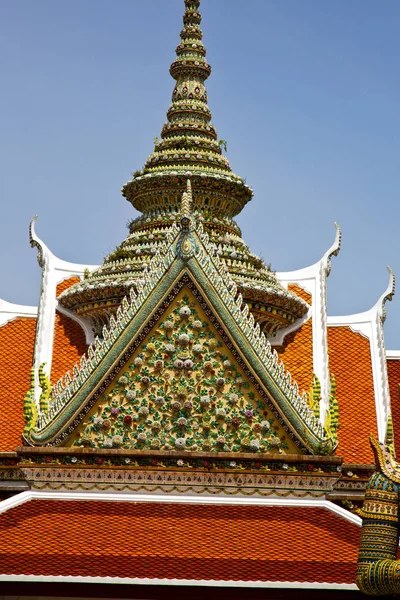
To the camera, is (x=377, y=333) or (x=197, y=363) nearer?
(x=197, y=363)

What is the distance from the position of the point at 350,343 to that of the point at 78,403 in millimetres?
4629

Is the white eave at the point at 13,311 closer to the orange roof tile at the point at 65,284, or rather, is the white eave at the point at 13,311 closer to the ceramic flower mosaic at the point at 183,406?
the orange roof tile at the point at 65,284

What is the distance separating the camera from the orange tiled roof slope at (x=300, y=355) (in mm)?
16234

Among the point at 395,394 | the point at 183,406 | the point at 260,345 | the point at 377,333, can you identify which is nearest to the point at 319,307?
the point at 377,333

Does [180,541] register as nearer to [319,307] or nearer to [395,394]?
[319,307]

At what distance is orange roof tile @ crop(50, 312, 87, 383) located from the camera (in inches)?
639

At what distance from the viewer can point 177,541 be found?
494 inches

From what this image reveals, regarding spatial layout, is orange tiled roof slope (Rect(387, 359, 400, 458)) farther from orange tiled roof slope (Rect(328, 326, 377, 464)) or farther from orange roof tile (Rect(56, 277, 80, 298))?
orange roof tile (Rect(56, 277, 80, 298))

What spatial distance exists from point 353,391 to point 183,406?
3287 mm

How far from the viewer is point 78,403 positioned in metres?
14.1

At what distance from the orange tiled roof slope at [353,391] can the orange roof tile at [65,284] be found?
3344 millimetres

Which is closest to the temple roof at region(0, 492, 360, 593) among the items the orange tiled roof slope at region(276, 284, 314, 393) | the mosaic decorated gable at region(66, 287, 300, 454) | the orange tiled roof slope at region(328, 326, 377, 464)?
the mosaic decorated gable at region(66, 287, 300, 454)

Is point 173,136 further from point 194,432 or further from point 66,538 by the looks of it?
point 66,538

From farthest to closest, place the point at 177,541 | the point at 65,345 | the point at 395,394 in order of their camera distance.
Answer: the point at 395,394
the point at 65,345
the point at 177,541
